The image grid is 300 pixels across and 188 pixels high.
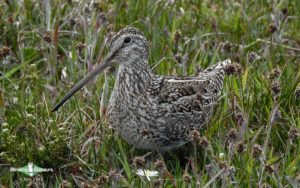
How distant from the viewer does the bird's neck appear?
19.2 ft

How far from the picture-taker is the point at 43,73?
697cm

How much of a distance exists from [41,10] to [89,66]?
45.1 inches

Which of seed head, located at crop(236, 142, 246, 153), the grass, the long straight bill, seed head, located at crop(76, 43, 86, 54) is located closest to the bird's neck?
the long straight bill

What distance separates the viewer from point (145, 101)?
579 centimetres

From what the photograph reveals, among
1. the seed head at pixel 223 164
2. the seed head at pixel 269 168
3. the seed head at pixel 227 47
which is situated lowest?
the seed head at pixel 269 168

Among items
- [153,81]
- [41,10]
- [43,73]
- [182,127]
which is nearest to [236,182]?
[182,127]

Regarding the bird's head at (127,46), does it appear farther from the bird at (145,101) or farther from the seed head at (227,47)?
the seed head at (227,47)

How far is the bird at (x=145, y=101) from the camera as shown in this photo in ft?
18.6

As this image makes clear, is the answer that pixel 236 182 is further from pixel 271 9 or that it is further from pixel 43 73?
pixel 271 9

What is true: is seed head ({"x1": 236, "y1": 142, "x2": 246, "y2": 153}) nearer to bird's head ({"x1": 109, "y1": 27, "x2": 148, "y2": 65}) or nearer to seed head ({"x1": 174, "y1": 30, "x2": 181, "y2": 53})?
bird's head ({"x1": 109, "y1": 27, "x2": 148, "y2": 65})

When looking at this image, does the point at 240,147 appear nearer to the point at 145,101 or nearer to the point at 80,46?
the point at 145,101

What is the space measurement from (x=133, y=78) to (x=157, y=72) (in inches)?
37.5

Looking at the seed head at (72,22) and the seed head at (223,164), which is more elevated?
the seed head at (72,22)

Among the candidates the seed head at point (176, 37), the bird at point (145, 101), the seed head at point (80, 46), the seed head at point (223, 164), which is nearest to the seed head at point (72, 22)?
the seed head at point (80, 46)
